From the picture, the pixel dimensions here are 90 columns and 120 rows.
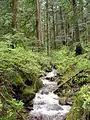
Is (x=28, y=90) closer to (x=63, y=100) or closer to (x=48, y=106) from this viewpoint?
(x=48, y=106)

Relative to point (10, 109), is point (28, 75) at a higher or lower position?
lower

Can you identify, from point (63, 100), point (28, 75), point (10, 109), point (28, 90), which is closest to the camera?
point (10, 109)

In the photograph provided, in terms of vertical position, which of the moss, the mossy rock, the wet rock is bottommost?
the wet rock

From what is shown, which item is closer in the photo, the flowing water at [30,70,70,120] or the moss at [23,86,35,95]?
the flowing water at [30,70,70,120]

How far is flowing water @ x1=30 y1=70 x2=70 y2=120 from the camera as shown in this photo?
7.27m

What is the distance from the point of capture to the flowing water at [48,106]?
7.27 m

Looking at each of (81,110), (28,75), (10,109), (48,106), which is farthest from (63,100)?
(10,109)

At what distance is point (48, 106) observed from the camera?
8.19 meters

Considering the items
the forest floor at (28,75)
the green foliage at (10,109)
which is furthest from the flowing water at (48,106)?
the green foliage at (10,109)

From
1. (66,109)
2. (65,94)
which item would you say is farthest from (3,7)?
(66,109)

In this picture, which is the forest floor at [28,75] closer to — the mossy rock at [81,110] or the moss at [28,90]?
the moss at [28,90]

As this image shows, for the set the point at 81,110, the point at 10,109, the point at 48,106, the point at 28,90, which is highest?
the point at 10,109

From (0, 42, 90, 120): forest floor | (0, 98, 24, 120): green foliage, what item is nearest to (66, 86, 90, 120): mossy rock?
(0, 98, 24, 120): green foliage

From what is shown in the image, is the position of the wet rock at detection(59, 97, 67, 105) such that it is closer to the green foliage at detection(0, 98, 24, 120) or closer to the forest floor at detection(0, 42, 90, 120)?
the forest floor at detection(0, 42, 90, 120)
